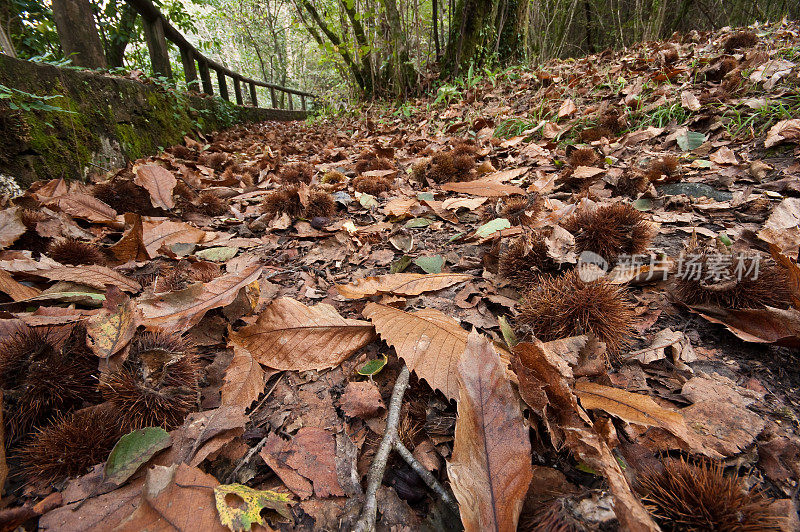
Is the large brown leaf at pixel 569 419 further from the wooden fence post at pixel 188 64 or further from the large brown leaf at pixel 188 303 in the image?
Answer: the wooden fence post at pixel 188 64

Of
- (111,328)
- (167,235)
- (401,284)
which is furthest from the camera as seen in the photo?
(167,235)

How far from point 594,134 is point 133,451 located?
3677 millimetres

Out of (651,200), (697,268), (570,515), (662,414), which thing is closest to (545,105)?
(651,200)

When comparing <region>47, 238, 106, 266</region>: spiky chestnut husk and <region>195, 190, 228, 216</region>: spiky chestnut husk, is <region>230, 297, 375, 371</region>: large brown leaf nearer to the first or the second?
<region>47, 238, 106, 266</region>: spiky chestnut husk

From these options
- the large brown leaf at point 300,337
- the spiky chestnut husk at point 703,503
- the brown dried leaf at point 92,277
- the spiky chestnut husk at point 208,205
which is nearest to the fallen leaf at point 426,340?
the large brown leaf at point 300,337

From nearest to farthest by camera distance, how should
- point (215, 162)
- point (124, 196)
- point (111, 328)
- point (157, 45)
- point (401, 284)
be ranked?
point (111, 328), point (401, 284), point (124, 196), point (215, 162), point (157, 45)

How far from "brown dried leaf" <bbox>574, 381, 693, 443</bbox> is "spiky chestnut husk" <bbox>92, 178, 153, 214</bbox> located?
8.82 feet

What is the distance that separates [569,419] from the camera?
0.83m

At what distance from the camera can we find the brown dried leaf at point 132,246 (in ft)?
5.49

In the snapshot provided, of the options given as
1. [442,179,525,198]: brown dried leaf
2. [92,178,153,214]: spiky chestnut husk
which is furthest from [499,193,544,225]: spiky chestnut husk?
[92,178,153,214]: spiky chestnut husk

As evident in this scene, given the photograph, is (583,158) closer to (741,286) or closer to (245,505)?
(741,286)

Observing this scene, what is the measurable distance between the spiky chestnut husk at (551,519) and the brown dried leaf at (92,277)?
1567 millimetres

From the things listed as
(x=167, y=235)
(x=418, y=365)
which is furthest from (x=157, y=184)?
(x=418, y=365)

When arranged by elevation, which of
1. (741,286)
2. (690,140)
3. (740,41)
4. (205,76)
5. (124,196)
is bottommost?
(741,286)
